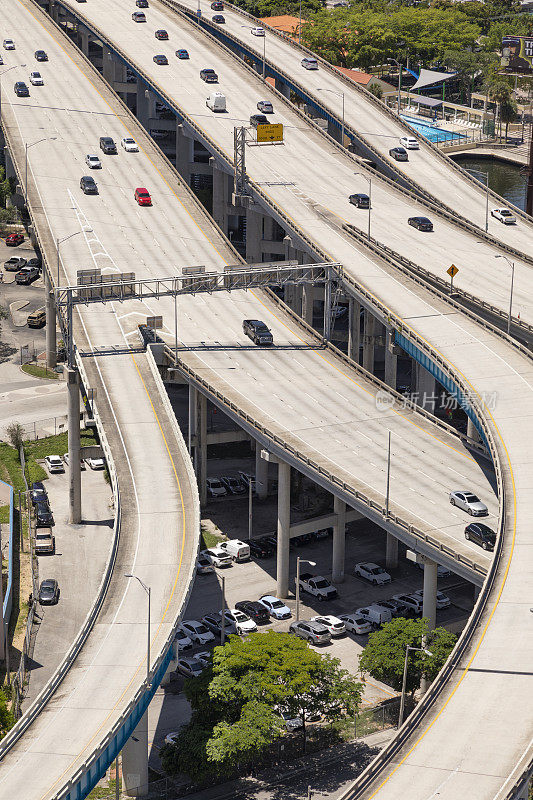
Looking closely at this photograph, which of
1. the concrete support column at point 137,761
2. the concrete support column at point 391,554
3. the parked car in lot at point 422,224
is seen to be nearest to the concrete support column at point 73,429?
the concrete support column at point 391,554

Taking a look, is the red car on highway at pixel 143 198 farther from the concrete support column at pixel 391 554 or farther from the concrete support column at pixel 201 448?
the concrete support column at pixel 391 554

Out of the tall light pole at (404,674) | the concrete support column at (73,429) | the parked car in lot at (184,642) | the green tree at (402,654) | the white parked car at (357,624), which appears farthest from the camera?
the concrete support column at (73,429)

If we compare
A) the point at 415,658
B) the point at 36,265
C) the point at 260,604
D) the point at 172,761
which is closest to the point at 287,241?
the point at 36,265

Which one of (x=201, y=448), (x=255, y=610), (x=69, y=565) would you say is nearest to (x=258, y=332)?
(x=201, y=448)

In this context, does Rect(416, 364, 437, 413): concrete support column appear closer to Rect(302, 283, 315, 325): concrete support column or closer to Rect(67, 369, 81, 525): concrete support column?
Rect(302, 283, 315, 325): concrete support column

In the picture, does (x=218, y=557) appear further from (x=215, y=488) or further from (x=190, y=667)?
(x=190, y=667)

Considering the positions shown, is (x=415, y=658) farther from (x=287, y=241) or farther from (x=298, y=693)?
(x=287, y=241)

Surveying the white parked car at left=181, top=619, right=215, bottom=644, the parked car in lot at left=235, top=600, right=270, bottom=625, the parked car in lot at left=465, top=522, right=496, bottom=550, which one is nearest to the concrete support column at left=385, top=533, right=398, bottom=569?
the parked car in lot at left=235, top=600, right=270, bottom=625
